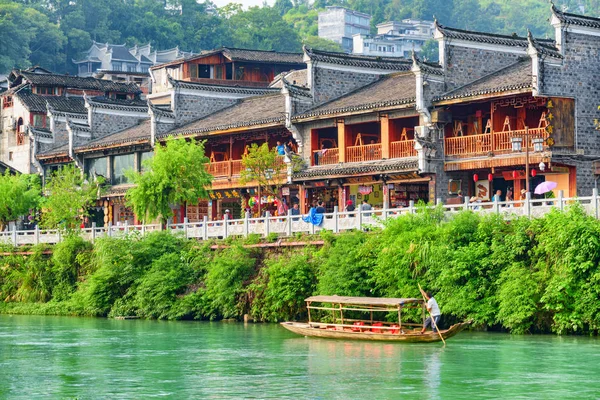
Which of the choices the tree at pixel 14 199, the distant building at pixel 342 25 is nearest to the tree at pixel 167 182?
the tree at pixel 14 199

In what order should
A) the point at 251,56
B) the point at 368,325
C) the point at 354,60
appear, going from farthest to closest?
the point at 251,56 < the point at 354,60 < the point at 368,325

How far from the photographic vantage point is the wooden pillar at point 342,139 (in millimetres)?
46156

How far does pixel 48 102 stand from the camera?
65812 millimetres

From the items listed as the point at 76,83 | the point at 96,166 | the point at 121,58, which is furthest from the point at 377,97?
the point at 121,58

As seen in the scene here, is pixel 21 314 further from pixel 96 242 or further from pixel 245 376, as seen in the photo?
pixel 245 376

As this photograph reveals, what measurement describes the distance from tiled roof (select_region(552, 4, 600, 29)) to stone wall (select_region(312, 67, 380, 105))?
11.6m

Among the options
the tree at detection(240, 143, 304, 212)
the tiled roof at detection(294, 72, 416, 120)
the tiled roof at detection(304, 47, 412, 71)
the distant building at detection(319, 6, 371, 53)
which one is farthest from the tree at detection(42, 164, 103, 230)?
the distant building at detection(319, 6, 371, 53)

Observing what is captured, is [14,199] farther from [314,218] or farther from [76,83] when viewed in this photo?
[314,218]

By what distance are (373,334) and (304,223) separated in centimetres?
859

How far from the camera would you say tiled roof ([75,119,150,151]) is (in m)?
55.6

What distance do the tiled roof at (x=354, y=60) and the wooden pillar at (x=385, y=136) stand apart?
213 inches

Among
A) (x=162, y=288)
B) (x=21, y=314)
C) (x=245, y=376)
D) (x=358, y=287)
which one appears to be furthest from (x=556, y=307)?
(x=21, y=314)

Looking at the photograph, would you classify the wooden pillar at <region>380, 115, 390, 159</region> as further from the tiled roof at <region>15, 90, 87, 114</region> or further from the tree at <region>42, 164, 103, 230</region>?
the tiled roof at <region>15, 90, 87, 114</region>

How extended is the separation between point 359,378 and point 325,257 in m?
11.8
